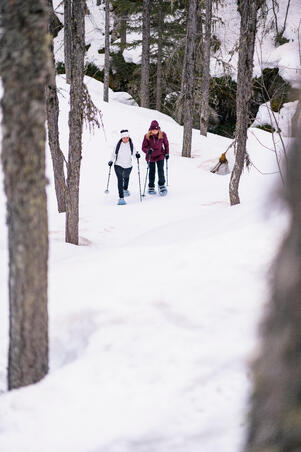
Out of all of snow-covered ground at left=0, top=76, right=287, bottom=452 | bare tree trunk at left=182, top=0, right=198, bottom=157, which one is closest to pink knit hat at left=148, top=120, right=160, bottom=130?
bare tree trunk at left=182, top=0, right=198, bottom=157

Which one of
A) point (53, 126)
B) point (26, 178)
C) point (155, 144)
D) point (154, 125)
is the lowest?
point (26, 178)

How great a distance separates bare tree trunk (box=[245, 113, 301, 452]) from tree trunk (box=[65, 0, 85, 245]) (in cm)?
653

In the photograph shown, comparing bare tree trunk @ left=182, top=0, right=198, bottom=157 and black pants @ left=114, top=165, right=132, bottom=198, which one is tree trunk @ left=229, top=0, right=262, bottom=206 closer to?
black pants @ left=114, top=165, right=132, bottom=198

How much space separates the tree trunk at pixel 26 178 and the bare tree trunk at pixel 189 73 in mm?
13222

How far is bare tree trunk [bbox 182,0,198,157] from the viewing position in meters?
15.1

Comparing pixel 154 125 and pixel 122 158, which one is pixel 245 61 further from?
pixel 122 158

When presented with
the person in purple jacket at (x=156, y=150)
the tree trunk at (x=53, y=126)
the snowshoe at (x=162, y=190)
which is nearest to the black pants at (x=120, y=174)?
the person in purple jacket at (x=156, y=150)

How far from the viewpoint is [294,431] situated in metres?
1.60

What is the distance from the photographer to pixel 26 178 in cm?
305

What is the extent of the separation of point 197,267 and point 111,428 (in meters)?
2.11

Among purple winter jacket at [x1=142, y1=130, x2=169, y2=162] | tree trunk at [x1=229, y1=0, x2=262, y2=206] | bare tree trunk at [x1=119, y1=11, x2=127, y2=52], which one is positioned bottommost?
purple winter jacket at [x1=142, y1=130, x2=169, y2=162]

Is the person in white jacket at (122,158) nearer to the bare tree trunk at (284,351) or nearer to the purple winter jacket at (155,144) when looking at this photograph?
the purple winter jacket at (155,144)

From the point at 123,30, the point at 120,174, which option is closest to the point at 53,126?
the point at 120,174

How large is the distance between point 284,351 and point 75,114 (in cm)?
668
